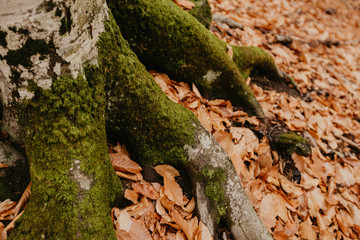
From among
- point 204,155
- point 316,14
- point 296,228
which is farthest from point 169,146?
point 316,14

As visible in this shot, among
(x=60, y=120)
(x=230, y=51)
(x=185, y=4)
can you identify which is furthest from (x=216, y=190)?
(x=185, y=4)

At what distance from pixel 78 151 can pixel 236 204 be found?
1.30 meters

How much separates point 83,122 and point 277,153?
2.30 meters

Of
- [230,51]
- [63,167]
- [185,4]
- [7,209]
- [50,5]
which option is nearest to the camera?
[50,5]

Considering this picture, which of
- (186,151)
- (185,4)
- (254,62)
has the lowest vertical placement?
(186,151)

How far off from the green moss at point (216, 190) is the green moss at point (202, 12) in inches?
91.3

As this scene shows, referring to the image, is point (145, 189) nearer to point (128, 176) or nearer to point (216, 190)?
point (128, 176)

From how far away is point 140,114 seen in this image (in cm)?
185

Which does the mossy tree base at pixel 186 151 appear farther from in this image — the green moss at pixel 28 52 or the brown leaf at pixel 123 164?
the green moss at pixel 28 52

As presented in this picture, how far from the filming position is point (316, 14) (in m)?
6.90

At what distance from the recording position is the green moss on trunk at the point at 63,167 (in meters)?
1.33

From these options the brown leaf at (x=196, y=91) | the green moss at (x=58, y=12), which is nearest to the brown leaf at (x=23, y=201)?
the green moss at (x=58, y=12)

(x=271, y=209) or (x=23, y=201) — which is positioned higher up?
(x=23, y=201)

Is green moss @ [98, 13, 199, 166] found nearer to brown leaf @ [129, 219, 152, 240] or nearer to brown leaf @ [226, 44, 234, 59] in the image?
brown leaf @ [129, 219, 152, 240]
